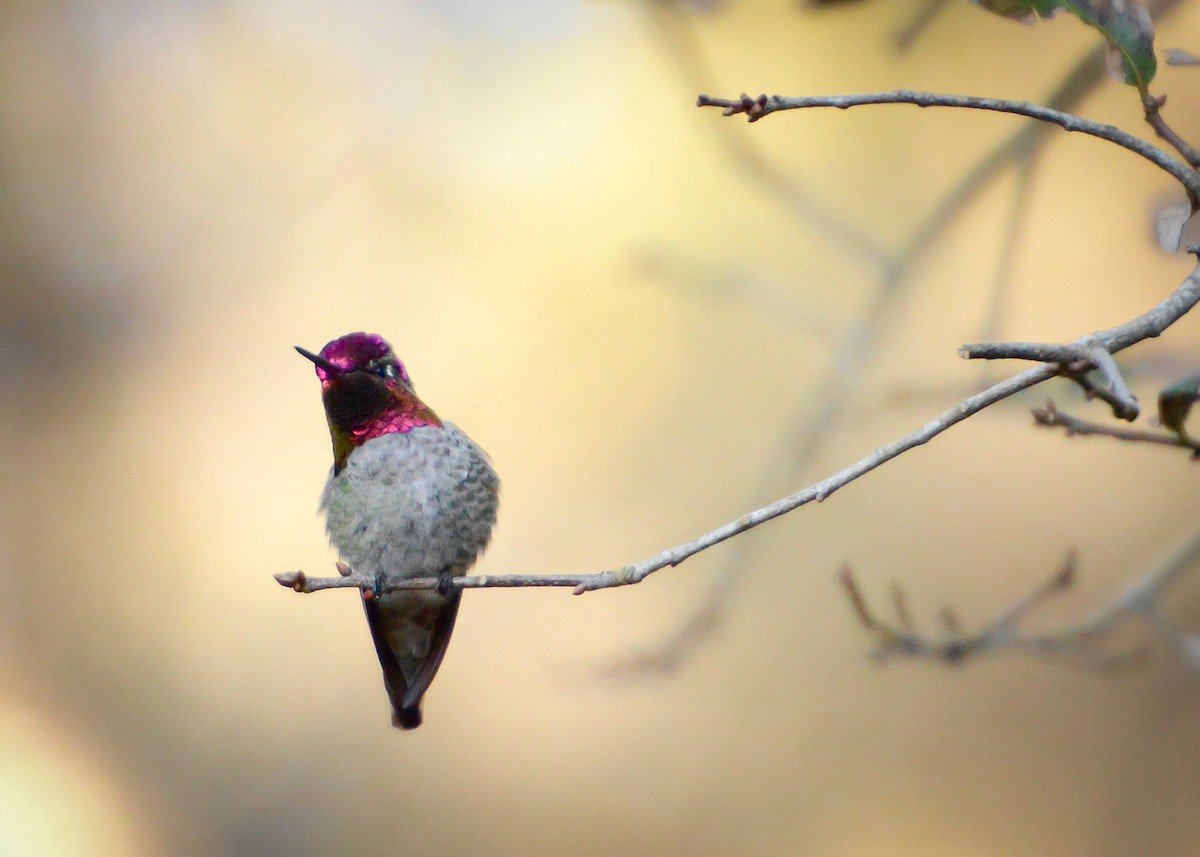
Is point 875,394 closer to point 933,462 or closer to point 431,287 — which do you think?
point 933,462

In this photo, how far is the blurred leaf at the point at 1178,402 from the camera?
0.86 metres

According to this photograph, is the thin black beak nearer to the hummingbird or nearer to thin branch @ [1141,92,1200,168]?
the hummingbird

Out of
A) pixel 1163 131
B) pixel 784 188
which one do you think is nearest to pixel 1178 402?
pixel 1163 131

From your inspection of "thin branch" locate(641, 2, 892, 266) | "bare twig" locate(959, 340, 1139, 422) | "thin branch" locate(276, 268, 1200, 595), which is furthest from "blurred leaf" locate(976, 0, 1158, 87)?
"thin branch" locate(641, 2, 892, 266)

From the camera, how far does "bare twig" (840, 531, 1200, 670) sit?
4.97 feet

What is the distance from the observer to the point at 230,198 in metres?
1.68

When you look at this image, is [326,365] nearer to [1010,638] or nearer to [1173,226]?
[1173,226]

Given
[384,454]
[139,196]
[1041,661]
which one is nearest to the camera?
[384,454]

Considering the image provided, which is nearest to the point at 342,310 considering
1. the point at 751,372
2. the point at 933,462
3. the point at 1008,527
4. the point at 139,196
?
the point at 139,196

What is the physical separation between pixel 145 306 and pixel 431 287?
48cm

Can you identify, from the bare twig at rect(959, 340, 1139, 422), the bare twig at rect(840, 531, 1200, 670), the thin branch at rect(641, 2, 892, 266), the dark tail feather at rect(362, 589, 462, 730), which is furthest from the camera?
the thin branch at rect(641, 2, 892, 266)

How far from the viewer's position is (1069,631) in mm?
1548

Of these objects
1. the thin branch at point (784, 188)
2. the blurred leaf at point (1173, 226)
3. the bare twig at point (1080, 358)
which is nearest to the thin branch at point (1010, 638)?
the thin branch at point (784, 188)

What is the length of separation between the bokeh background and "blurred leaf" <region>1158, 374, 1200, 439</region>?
29.2 inches
